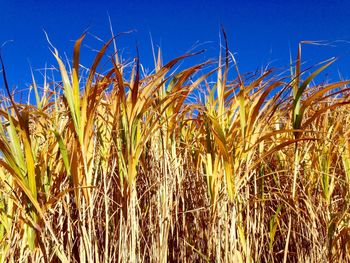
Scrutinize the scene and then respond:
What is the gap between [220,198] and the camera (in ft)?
5.83

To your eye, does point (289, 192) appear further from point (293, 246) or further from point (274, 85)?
point (274, 85)

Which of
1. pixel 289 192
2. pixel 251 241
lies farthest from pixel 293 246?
pixel 251 241

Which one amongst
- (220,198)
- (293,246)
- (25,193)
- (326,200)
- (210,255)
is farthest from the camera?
(293,246)

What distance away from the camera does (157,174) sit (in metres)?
1.96

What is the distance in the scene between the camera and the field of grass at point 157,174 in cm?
156

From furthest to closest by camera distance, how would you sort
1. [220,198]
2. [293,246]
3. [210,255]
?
[293,246]
[210,255]
[220,198]

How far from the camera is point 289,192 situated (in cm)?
216

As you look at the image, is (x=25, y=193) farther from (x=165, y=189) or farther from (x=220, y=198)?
(x=220, y=198)

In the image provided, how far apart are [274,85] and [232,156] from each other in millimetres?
346

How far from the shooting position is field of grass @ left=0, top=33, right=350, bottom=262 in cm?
156

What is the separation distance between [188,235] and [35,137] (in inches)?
31.5

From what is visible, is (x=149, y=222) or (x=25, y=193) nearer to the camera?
(x=25, y=193)

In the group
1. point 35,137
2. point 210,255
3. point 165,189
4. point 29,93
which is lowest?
point 210,255

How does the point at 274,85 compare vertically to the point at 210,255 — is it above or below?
above
